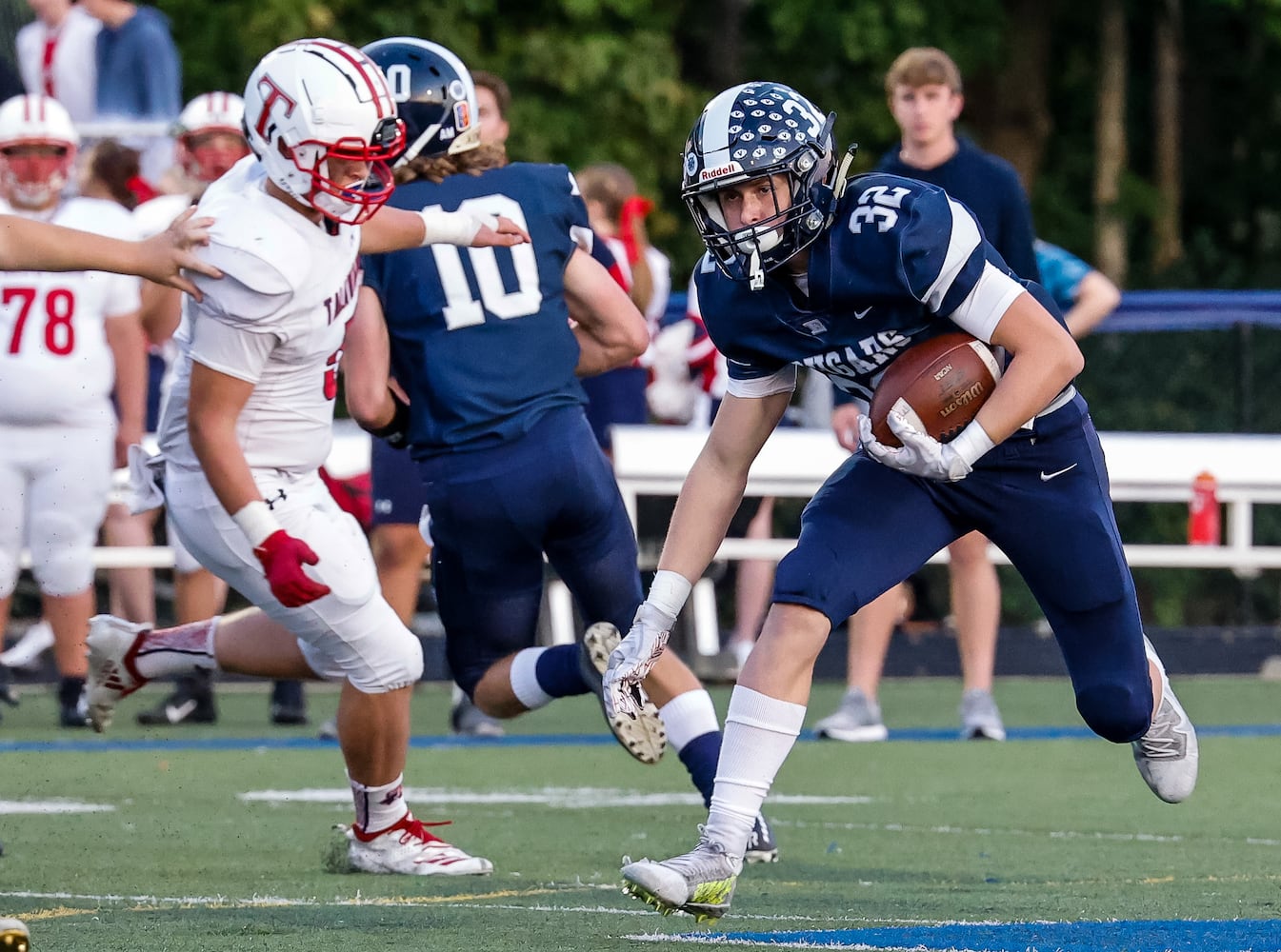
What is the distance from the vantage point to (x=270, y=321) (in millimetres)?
4996

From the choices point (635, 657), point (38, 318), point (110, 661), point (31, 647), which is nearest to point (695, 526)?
point (635, 657)

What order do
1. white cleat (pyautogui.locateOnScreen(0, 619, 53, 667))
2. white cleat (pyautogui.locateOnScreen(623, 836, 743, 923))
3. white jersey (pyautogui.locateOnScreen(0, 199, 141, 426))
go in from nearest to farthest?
white cleat (pyautogui.locateOnScreen(623, 836, 743, 923)) < white jersey (pyautogui.locateOnScreen(0, 199, 141, 426)) < white cleat (pyautogui.locateOnScreen(0, 619, 53, 667))

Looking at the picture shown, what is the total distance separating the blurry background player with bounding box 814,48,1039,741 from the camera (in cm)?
750

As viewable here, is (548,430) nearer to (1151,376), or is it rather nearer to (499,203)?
(499,203)

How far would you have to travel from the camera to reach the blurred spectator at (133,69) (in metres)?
11.0

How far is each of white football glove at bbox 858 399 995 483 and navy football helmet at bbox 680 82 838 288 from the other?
14.5 inches

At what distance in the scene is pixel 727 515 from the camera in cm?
475

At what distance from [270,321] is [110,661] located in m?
1.31

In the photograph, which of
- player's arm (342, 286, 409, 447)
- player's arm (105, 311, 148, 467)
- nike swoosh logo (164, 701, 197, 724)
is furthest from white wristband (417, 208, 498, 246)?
nike swoosh logo (164, 701, 197, 724)

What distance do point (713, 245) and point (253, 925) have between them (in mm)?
1525

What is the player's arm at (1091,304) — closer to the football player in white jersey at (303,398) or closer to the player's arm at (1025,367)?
the football player in white jersey at (303,398)

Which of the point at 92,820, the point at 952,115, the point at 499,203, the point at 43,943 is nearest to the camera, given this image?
the point at 43,943

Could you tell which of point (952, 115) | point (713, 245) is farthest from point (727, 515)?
point (952, 115)

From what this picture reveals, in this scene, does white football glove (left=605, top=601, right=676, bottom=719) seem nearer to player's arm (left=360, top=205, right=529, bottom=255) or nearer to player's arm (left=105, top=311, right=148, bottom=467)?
player's arm (left=360, top=205, right=529, bottom=255)
